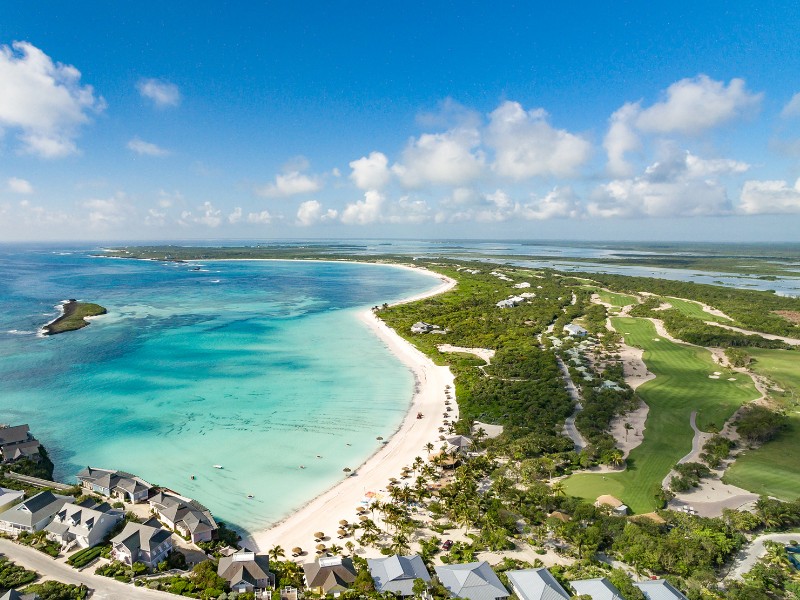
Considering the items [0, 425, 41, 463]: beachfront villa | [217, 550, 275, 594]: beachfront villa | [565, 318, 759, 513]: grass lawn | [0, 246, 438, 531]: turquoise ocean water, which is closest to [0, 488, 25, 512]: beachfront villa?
[0, 246, 438, 531]: turquoise ocean water

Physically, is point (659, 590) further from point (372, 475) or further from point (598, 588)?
point (372, 475)

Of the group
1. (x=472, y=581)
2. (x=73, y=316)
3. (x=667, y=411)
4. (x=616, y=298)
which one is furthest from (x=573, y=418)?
(x=73, y=316)

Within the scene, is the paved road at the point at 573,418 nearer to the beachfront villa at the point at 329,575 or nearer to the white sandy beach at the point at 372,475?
the white sandy beach at the point at 372,475

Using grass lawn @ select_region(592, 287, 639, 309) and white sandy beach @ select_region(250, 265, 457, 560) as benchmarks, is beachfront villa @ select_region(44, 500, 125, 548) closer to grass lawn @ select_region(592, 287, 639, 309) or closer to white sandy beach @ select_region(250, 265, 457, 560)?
white sandy beach @ select_region(250, 265, 457, 560)

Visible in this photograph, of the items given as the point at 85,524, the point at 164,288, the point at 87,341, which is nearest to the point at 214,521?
the point at 85,524

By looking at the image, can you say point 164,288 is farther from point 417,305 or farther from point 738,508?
point 738,508

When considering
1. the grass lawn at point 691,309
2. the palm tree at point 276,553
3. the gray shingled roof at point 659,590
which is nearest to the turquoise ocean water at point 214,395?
the palm tree at point 276,553

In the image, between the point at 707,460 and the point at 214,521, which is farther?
the point at 707,460
